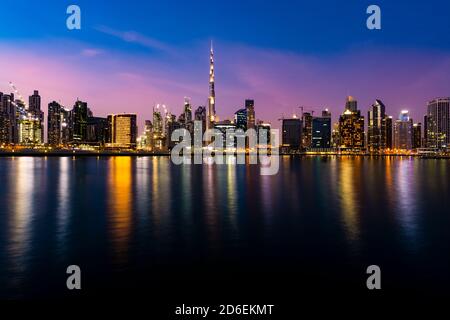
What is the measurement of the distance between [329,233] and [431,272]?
7.87 m

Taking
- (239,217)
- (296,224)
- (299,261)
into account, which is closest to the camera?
(299,261)

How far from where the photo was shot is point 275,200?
39656mm

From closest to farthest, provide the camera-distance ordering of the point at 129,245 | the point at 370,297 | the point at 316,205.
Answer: the point at 370,297
the point at 129,245
the point at 316,205

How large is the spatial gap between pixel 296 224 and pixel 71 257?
14741 mm

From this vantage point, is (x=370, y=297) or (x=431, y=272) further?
(x=431, y=272)

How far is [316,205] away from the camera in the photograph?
3625 centimetres

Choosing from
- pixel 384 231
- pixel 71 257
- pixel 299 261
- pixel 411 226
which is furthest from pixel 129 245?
pixel 411 226

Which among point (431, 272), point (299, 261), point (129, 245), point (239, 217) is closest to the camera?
point (431, 272)

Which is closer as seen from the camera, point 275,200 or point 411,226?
point 411,226


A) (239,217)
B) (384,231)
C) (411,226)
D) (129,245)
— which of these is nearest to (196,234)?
(129,245)
